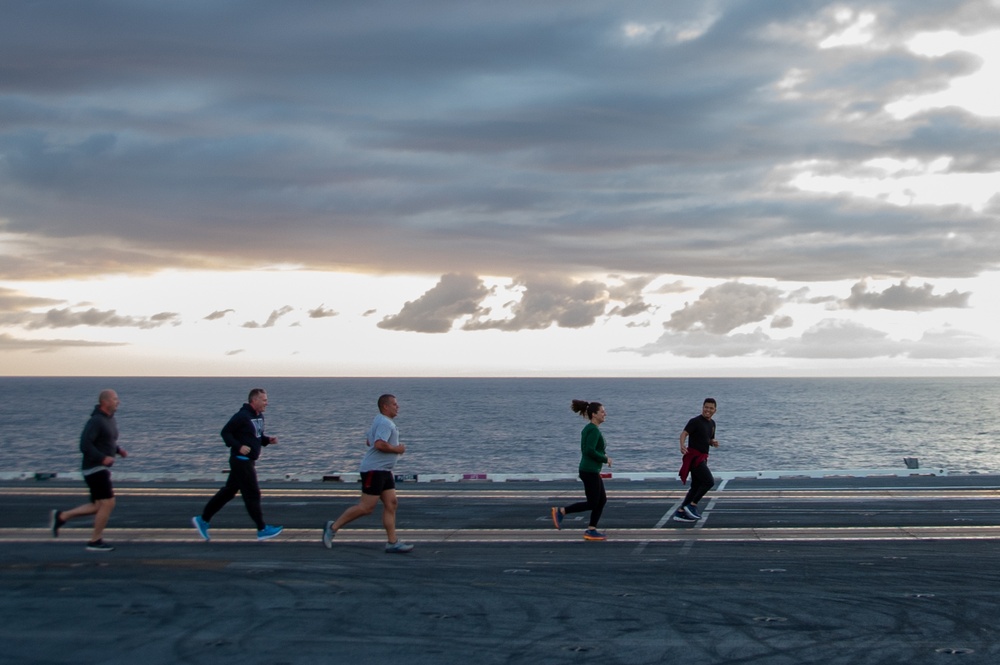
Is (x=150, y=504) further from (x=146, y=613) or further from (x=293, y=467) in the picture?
(x=293, y=467)

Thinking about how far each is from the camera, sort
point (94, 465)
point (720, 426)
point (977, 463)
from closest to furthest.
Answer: point (94, 465), point (977, 463), point (720, 426)

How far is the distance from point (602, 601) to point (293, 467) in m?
50.1

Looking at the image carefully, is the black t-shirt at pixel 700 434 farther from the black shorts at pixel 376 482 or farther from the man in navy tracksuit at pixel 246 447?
the man in navy tracksuit at pixel 246 447

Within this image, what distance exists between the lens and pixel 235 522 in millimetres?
16469

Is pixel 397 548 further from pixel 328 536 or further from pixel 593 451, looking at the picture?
pixel 593 451

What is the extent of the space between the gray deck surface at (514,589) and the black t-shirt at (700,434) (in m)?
1.25

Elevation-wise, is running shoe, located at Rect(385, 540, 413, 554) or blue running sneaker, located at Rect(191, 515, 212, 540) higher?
blue running sneaker, located at Rect(191, 515, 212, 540)

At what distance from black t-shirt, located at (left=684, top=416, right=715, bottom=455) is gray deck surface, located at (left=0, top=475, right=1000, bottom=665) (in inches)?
49.1

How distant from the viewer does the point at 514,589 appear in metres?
10.6

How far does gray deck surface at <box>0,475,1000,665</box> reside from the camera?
326 inches

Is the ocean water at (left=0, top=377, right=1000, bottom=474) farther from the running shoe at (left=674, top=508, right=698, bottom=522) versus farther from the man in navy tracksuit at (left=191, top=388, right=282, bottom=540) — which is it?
the man in navy tracksuit at (left=191, top=388, right=282, bottom=540)

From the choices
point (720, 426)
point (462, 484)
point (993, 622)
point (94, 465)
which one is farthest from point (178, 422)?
point (993, 622)

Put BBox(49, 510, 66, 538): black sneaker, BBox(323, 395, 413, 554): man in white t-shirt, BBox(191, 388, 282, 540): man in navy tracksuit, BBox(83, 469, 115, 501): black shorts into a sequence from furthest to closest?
BBox(49, 510, 66, 538): black sneaker, BBox(191, 388, 282, 540): man in navy tracksuit, BBox(83, 469, 115, 501): black shorts, BBox(323, 395, 413, 554): man in white t-shirt

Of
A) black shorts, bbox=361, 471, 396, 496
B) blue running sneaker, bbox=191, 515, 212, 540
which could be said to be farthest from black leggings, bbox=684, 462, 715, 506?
blue running sneaker, bbox=191, 515, 212, 540
